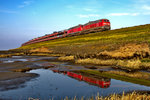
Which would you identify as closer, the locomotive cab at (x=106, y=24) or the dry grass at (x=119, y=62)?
the dry grass at (x=119, y=62)

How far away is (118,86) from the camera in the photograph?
28.3 feet

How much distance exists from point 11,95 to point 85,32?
45137 mm

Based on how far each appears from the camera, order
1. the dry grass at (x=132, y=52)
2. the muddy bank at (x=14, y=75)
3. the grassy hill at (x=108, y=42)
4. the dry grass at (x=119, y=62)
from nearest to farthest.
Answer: the muddy bank at (x=14, y=75)
the dry grass at (x=119, y=62)
the dry grass at (x=132, y=52)
the grassy hill at (x=108, y=42)

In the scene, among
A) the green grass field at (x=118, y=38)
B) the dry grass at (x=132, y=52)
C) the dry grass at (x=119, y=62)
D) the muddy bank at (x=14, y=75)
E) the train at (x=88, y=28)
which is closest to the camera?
the muddy bank at (x=14, y=75)

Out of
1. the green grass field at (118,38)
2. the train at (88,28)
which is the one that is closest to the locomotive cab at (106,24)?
the train at (88,28)

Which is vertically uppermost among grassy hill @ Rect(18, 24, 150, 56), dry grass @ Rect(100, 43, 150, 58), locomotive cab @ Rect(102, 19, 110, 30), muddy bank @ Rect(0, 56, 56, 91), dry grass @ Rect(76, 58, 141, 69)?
locomotive cab @ Rect(102, 19, 110, 30)

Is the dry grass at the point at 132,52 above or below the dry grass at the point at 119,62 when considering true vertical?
above

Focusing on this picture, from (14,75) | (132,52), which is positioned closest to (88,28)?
(132,52)

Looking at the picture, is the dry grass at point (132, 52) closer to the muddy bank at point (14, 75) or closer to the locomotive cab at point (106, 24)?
the muddy bank at point (14, 75)

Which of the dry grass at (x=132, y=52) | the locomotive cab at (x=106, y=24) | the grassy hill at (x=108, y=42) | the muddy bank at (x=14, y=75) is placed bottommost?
the muddy bank at (x=14, y=75)

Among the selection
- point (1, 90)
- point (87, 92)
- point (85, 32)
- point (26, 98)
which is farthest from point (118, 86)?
point (85, 32)

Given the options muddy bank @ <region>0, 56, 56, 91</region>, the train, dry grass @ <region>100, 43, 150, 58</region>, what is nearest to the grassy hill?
dry grass @ <region>100, 43, 150, 58</region>

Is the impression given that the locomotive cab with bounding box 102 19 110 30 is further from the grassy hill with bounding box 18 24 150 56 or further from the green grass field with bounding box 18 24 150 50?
the grassy hill with bounding box 18 24 150 56

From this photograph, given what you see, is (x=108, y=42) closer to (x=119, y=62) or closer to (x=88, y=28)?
(x=119, y=62)
